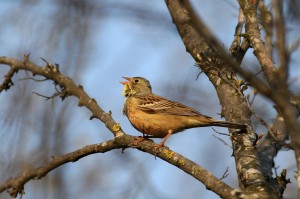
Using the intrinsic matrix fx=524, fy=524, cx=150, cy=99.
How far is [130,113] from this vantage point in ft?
23.1

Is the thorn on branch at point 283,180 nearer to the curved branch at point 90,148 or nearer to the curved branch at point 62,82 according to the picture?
the curved branch at point 90,148

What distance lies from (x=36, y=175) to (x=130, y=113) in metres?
1.91

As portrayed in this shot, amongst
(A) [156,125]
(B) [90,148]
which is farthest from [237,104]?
(B) [90,148]

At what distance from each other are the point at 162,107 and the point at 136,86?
121 cm

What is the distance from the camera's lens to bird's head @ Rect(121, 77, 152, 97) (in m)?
8.07

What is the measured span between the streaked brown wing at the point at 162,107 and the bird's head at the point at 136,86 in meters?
0.58

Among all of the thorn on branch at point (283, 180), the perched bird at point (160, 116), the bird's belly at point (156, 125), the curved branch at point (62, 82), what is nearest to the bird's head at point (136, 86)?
the perched bird at point (160, 116)

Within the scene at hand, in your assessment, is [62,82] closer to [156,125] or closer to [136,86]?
[156,125]

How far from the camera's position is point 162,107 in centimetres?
710

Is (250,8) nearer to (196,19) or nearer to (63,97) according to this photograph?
(63,97)

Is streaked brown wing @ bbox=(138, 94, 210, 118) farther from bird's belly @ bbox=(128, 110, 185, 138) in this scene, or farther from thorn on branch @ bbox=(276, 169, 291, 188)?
thorn on branch @ bbox=(276, 169, 291, 188)

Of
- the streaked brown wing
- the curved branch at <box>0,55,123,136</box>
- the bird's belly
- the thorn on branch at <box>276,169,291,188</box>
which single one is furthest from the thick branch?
the curved branch at <box>0,55,123,136</box>

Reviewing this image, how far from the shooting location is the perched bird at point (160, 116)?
21.8ft

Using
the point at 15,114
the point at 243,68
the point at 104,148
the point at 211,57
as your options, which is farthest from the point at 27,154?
the point at 243,68
